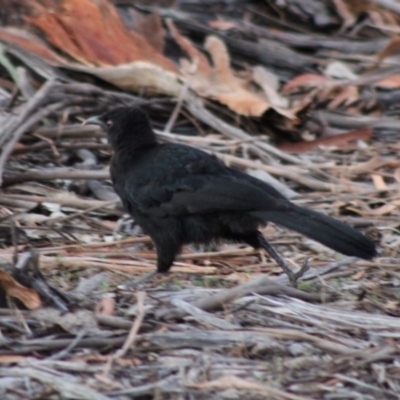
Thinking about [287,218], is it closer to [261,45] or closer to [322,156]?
[322,156]

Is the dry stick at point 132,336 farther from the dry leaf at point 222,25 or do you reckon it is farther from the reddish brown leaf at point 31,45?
the dry leaf at point 222,25

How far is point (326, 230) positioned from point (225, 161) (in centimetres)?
224

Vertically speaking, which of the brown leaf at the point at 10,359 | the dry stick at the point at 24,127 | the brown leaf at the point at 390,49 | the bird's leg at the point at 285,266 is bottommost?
the brown leaf at the point at 10,359

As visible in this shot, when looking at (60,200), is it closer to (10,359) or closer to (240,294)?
(240,294)

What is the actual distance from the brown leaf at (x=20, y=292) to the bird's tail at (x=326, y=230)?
1.38 m

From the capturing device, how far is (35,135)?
Answer: 7.21m

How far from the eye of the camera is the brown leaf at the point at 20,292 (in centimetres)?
438

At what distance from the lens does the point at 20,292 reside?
441 cm

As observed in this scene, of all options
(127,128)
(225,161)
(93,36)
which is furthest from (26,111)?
(93,36)

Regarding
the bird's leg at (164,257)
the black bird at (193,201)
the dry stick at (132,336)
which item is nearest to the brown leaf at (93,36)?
the black bird at (193,201)

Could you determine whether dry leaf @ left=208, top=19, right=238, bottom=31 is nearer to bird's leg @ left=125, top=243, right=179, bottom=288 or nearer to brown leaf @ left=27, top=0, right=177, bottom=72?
brown leaf @ left=27, top=0, right=177, bottom=72

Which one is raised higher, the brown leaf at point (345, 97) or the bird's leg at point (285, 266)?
the brown leaf at point (345, 97)

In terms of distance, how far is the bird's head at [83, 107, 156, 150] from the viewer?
20.0 ft

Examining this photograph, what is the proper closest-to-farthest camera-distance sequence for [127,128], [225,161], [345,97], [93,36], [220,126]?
[127,128] < [225,161] < [220,126] < [93,36] < [345,97]
